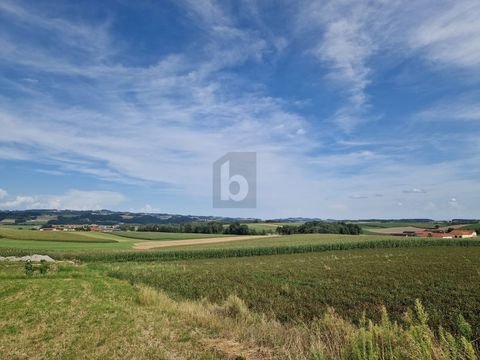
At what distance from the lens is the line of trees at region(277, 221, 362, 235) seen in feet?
371

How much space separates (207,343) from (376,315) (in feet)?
27.1

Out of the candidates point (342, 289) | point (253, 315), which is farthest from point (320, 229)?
point (253, 315)

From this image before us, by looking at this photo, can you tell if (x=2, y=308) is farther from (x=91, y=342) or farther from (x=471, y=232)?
(x=471, y=232)

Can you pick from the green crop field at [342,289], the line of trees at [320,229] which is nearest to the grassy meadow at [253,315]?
the green crop field at [342,289]

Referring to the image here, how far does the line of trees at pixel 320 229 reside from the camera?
113 m

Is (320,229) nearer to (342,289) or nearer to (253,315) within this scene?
(342,289)

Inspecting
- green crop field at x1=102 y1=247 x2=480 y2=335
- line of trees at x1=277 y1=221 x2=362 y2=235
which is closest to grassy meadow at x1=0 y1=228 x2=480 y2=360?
green crop field at x1=102 y1=247 x2=480 y2=335

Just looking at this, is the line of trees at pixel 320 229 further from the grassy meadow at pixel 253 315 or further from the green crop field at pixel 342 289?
the grassy meadow at pixel 253 315

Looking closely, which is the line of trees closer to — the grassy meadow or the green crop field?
the green crop field

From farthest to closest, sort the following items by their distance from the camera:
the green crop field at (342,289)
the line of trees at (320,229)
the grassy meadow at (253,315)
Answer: the line of trees at (320,229) → the green crop field at (342,289) → the grassy meadow at (253,315)

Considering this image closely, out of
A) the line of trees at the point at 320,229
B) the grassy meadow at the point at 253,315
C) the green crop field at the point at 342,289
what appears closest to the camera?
the grassy meadow at the point at 253,315

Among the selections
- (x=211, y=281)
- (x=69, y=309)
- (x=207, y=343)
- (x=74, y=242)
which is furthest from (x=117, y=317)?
(x=74, y=242)

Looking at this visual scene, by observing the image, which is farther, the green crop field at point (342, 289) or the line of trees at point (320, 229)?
the line of trees at point (320, 229)

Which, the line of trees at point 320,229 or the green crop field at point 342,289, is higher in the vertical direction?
the line of trees at point 320,229
